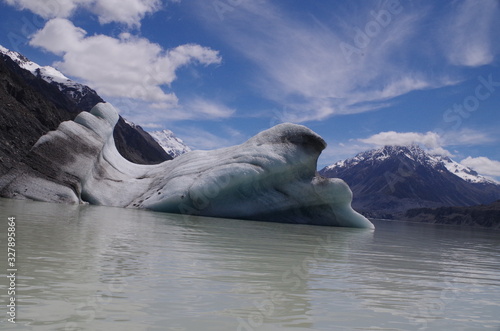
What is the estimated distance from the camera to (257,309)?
397 cm

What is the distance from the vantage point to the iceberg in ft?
74.2

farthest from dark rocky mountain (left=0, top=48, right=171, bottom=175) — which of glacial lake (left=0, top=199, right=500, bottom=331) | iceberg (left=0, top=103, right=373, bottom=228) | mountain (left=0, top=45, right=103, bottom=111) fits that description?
mountain (left=0, top=45, right=103, bottom=111)

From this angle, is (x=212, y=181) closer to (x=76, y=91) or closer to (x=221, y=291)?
(x=221, y=291)

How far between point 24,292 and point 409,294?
409 centimetres

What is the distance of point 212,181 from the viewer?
22422 millimetres

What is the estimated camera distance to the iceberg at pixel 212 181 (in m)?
22.6

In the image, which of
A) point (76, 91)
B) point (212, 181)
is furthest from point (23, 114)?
point (76, 91)

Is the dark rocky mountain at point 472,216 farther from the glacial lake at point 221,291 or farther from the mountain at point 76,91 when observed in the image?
the glacial lake at point 221,291

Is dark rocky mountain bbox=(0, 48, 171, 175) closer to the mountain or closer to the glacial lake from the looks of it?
the glacial lake

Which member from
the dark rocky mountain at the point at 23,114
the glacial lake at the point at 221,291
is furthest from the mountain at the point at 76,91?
the glacial lake at the point at 221,291

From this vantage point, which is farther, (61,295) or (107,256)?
(107,256)

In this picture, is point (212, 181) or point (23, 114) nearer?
point (212, 181)

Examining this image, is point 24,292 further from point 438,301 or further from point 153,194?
point 153,194

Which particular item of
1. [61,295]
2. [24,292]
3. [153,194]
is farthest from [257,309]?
[153,194]
